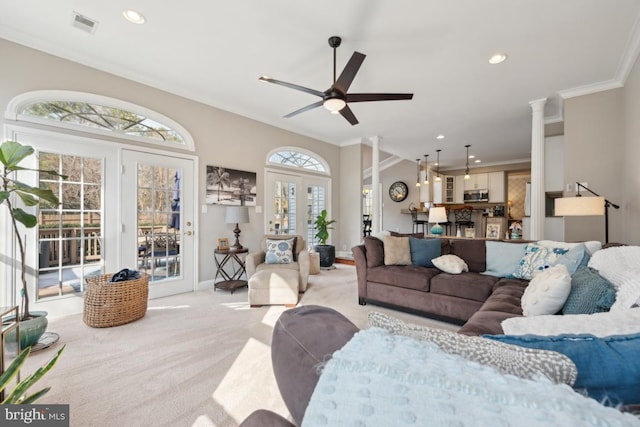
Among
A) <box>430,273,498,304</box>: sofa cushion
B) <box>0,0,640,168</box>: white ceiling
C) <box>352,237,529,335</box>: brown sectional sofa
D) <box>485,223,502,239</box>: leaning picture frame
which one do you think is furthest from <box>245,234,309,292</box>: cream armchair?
<box>485,223,502,239</box>: leaning picture frame

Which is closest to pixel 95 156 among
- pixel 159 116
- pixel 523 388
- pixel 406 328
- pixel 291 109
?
pixel 159 116

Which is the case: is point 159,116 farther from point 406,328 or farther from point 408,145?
point 408,145

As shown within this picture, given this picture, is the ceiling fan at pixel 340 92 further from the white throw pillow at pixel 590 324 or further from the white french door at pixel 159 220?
the white throw pillow at pixel 590 324

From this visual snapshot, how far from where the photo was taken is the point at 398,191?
9.16 meters

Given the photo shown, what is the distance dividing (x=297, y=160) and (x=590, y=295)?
4.85 m

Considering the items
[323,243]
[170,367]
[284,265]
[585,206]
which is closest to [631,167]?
[585,206]

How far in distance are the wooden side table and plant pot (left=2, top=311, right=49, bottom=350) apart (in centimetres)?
179

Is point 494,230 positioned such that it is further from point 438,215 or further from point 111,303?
point 111,303

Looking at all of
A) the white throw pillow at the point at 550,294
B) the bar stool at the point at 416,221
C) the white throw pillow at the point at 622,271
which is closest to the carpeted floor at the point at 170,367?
the white throw pillow at the point at 550,294

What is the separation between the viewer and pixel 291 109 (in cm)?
448

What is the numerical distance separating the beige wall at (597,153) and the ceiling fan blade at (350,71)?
137 inches

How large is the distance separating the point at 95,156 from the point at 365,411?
395 centimetres

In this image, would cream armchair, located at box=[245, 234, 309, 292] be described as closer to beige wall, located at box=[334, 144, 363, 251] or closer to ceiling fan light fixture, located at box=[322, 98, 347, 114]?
ceiling fan light fixture, located at box=[322, 98, 347, 114]

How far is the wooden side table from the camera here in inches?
150
